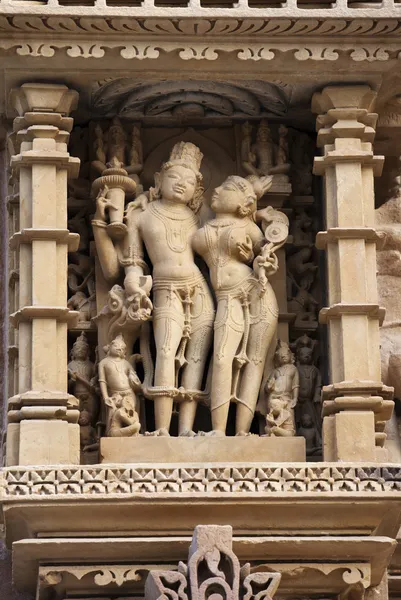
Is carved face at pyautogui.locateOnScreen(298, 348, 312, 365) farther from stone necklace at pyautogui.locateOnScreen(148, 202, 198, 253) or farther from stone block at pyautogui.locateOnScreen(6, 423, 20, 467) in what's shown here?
stone block at pyautogui.locateOnScreen(6, 423, 20, 467)

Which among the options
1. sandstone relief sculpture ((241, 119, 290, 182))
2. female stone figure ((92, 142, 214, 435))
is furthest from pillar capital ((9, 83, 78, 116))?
sandstone relief sculpture ((241, 119, 290, 182))

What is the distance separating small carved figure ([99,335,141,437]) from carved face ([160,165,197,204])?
2.63 ft

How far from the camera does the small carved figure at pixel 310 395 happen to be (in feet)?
43.6

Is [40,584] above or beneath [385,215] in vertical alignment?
beneath

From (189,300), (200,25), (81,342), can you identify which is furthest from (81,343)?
(200,25)

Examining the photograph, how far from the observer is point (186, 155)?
13.5 metres

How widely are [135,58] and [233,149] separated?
36.0 inches

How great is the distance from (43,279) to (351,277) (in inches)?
61.0

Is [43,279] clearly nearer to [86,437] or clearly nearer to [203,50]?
[86,437]

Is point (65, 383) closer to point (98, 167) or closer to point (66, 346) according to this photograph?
point (66, 346)

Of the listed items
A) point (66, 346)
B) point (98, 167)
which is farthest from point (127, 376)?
point (98, 167)

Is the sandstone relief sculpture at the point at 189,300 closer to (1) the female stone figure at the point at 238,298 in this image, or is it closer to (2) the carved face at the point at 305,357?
(1) the female stone figure at the point at 238,298

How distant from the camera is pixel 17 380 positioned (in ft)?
43.0

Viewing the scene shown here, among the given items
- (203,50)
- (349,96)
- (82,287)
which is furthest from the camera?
(82,287)
